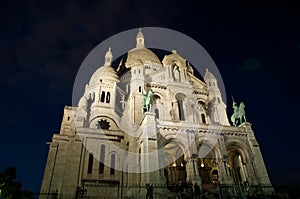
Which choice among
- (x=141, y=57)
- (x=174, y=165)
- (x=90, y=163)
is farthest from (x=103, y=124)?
(x=141, y=57)

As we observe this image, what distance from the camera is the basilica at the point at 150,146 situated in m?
20.7

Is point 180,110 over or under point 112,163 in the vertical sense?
over

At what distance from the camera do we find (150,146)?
2011cm

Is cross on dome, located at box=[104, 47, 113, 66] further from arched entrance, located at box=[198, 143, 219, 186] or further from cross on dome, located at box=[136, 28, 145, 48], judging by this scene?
arched entrance, located at box=[198, 143, 219, 186]

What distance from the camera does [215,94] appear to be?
36094 millimetres

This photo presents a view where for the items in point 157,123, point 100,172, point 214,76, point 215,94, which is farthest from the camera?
point 214,76

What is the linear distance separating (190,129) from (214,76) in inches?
792

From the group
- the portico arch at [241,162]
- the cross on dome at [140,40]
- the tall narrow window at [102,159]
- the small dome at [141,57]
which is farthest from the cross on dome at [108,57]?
the portico arch at [241,162]

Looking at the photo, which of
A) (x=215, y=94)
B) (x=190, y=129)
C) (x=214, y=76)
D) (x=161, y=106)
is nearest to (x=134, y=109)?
(x=161, y=106)

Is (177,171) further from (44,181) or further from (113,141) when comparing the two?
(44,181)

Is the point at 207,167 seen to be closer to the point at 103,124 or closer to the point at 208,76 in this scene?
the point at 103,124

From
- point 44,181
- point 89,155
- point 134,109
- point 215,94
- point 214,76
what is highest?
point 214,76

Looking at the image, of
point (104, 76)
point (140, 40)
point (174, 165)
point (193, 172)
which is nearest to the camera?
point (193, 172)

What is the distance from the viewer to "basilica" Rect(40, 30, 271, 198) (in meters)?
20.7
